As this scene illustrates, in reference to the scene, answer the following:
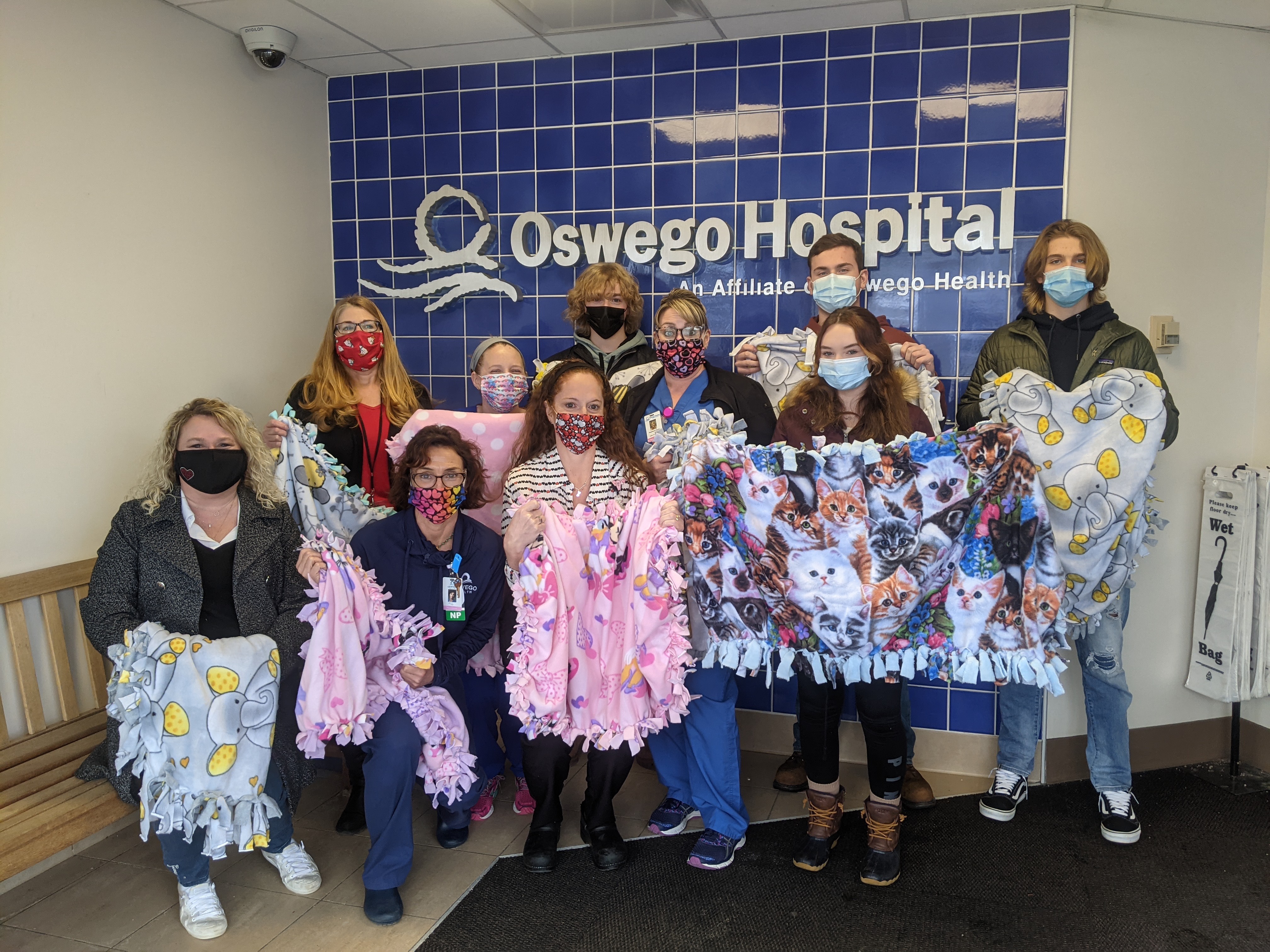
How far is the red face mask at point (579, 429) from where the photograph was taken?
280 cm

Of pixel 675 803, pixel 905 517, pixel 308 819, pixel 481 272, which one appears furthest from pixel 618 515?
pixel 481 272

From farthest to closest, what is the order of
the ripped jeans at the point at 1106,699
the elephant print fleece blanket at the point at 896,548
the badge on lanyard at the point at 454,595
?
1. the ripped jeans at the point at 1106,699
2. the badge on lanyard at the point at 454,595
3. the elephant print fleece blanket at the point at 896,548

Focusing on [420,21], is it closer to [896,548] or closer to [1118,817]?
[896,548]

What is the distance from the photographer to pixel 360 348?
331 centimetres

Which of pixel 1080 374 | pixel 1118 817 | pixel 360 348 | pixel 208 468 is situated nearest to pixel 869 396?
pixel 1080 374

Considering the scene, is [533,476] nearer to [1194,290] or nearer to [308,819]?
[308,819]

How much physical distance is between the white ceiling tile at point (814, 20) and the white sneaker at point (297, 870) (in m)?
3.27

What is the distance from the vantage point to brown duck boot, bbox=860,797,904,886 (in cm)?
274

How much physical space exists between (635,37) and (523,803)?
300 centimetres

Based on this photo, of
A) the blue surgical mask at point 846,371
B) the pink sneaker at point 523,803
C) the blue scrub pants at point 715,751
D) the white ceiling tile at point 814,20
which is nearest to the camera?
the blue surgical mask at point 846,371

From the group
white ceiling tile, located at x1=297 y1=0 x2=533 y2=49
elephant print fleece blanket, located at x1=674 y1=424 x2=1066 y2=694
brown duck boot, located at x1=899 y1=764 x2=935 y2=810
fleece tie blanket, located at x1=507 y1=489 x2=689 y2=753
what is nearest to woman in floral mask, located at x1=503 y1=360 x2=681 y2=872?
fleece tie blanket, located at x1=507 y1=489 x2=689 y2=753

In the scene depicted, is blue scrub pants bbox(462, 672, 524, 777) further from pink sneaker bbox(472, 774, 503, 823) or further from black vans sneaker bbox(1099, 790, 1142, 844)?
black vans sneaker bbox(1099, 790, 1142, 844)

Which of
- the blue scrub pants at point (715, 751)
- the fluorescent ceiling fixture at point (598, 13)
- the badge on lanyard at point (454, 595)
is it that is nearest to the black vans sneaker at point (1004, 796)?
the blue scrub pants at point (715, 751)

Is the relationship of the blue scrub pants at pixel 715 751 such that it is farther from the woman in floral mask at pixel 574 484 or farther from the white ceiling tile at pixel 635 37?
the white ceiling tile at pixel 635 37
